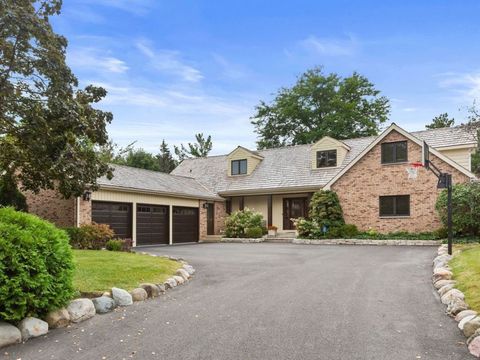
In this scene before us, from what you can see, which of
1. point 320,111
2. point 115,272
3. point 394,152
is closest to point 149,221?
point 115,272

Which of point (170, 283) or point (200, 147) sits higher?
point (200, 147)

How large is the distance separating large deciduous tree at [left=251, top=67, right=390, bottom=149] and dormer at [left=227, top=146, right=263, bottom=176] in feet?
39.6

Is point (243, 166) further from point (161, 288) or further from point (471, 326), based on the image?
point (471, 326)

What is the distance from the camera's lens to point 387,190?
2248 cm

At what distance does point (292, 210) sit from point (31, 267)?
73.4ft

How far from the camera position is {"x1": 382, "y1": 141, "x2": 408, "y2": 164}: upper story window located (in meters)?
22.3

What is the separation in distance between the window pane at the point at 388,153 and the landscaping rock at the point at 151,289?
17351 millimetres

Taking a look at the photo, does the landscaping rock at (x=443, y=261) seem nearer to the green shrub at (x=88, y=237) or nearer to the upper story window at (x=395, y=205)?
the upper story window at (x=395, y=205)

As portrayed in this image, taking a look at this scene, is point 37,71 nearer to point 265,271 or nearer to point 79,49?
point 79,49

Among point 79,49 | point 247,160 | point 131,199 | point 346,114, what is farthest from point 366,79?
point 79,49

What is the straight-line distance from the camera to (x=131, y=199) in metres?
21.5

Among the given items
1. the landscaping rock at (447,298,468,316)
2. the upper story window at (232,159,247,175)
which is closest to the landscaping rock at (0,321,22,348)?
the landscaping rock at (447,298,468,316)

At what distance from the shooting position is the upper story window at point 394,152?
2227 cm

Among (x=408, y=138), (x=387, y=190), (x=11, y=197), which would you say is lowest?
(x=11, y=197)
